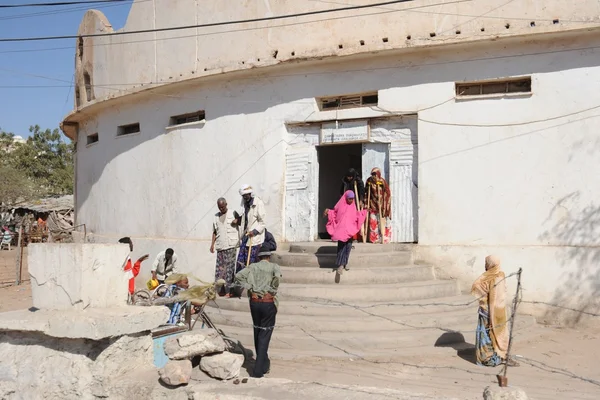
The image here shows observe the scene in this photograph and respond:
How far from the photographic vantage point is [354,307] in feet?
26.7

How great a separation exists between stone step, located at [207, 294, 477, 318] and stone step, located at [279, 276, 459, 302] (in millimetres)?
83

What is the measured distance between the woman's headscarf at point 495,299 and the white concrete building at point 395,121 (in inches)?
84.4

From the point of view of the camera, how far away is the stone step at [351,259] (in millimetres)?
9250

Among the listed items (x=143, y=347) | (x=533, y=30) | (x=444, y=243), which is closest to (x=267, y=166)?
(x=444, y=243)

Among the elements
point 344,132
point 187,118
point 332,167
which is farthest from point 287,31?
point 332,167

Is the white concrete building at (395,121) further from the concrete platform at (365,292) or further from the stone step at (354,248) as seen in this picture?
the concrete platform at (365,292)

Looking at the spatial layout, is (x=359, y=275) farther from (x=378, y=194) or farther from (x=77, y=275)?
(x=77, y=275)

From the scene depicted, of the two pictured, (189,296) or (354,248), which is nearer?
(189,296)

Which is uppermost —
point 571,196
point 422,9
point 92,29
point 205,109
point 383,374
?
point 92,29

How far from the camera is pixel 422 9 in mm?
9602

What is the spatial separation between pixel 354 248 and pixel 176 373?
214 inches

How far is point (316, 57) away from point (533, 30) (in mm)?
3382

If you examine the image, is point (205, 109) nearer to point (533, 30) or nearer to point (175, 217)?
point (175, 217)

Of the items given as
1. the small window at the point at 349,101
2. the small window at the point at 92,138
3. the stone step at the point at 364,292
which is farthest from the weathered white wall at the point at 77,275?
the small window at the point at 92,138
